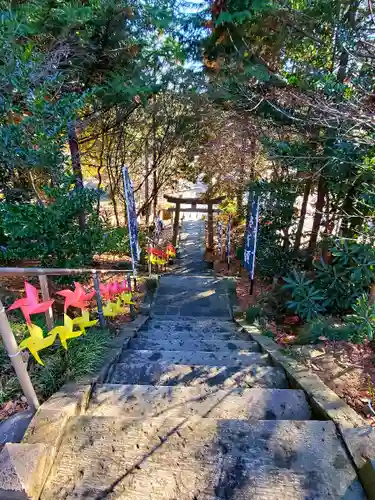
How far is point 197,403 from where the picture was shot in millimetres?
2090

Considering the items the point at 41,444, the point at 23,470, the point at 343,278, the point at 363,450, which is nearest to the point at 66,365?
the point at 41,444

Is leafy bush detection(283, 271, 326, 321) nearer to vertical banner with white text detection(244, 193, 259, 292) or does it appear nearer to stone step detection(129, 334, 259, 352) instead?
vertical banner with white text detection(244, 193, 259, 292)

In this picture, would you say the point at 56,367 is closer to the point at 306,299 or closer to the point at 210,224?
the point at 306,299

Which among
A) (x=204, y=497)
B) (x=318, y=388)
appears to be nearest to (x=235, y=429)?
(x=204, y=497)

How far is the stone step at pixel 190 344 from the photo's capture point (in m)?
3.53

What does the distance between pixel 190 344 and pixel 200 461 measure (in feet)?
7.23

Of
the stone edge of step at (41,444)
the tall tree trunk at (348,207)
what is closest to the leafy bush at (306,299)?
the tall tree trunk at (348,207)

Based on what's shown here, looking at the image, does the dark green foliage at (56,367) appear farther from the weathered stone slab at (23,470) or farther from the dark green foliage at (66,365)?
the weathered stone slab at (23,470)

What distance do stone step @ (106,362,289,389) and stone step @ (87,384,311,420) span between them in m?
0.27

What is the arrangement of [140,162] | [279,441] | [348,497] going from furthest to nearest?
[140,162] → [279,441] → [348,497]

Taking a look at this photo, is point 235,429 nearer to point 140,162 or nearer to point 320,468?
point 320,468

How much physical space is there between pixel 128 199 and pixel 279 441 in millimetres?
3944

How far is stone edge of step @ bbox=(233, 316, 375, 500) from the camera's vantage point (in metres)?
1.41

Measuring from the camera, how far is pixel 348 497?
1.35 meters
